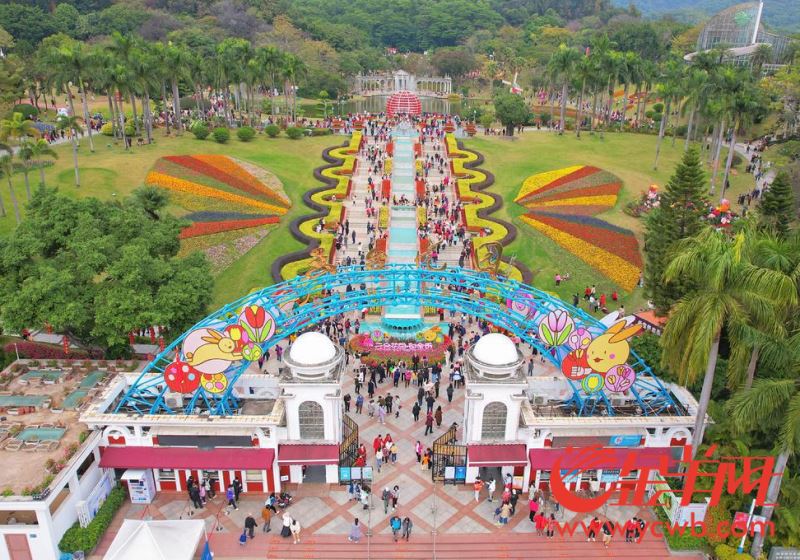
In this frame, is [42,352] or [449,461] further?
[42,352]

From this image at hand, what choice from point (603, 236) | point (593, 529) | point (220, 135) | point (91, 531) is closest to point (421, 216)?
point (603, 236)

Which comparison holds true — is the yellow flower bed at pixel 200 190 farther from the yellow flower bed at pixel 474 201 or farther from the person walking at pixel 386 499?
the person walking at pixel 386 499

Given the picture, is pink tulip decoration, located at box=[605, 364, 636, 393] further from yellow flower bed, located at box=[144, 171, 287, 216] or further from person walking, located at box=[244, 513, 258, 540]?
yellow flower bed, located at box=[144, 171, 287, 216]

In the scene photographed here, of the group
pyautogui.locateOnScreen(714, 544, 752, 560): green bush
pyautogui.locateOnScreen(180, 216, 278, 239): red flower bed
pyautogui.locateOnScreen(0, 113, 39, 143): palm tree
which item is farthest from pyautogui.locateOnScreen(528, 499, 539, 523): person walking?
pyautogui.locateOnScreen(0, 113, 39, 143): palm tree

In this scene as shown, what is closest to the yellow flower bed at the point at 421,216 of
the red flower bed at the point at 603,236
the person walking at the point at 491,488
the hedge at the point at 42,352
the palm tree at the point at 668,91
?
the red flower bed at the point at 603,236

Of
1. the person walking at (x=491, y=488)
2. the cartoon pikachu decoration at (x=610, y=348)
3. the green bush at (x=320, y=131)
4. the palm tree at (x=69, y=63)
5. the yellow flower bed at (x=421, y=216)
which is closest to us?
the cartoon pikachu decoration at (x=610, y=348)

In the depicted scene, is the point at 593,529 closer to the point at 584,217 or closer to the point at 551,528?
the point at 551,528
